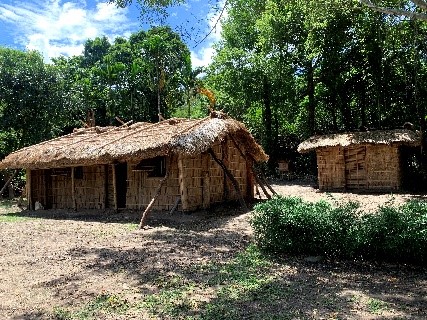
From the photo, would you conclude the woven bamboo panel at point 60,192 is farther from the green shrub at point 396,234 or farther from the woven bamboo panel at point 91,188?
the green shrub at point 396,234

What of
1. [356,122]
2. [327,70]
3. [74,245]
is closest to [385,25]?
[327,70]

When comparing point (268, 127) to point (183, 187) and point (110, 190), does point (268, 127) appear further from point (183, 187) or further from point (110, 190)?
point (183, 187)

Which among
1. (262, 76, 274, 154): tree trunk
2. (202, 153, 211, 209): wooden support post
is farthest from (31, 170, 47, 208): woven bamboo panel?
(262, 76, 274, 154): tree trunk

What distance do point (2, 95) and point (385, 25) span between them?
737 inches

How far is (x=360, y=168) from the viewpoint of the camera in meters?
19.6

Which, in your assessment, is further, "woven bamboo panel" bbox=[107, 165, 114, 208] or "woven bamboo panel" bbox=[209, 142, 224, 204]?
"woven bamboo panel" bbox=[107, 165, 114, 208]

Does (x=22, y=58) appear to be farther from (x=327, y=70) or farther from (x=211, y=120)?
(x=327, y=70)

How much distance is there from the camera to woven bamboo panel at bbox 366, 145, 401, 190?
61.3ft

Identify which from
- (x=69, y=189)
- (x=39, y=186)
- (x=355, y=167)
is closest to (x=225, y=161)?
(x=69, y=189)

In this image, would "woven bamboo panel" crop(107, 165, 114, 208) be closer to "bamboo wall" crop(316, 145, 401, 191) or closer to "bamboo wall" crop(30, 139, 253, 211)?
"bamboo wall" crop(30, 139, 253, 211)

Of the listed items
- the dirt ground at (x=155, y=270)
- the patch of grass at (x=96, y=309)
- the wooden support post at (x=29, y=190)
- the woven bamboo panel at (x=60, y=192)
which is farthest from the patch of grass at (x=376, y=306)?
the wooden support post at (x=29, y=190)

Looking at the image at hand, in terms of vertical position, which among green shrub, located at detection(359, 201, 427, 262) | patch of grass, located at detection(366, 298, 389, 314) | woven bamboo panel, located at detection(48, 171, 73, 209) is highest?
woven bamboo panel, located at detection(48, 171, 73, 209)

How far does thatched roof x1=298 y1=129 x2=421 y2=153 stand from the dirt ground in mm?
8977

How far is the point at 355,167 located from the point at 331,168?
4.03 feet
